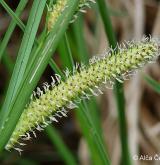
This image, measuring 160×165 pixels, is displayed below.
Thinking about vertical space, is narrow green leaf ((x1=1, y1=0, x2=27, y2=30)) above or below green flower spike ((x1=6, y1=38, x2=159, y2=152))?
above

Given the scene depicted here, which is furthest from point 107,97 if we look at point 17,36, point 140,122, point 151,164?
point 17,36

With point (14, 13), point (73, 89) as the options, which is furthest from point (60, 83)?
point (14, 13)

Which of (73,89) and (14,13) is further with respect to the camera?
(14,13)

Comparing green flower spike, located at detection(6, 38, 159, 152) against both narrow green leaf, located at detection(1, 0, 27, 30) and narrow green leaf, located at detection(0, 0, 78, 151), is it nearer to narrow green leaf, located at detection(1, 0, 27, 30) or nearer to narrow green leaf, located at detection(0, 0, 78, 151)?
narrow green leaf, located at detection(0, 0, 78, 151)

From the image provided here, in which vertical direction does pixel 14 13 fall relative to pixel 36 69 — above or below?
above

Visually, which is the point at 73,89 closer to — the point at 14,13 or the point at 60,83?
the point at 60,83

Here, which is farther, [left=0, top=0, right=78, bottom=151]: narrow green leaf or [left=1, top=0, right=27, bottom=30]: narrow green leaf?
[left=1, top=0, right=27, bottom=30]: narrow green leaf

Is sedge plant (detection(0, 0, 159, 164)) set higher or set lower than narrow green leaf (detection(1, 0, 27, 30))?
lower

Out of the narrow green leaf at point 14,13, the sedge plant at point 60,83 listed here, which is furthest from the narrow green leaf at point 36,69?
the narrow green leaf at point 14,13

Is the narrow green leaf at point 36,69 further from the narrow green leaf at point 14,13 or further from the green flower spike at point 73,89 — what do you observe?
the narrow green leaf at point 14,13

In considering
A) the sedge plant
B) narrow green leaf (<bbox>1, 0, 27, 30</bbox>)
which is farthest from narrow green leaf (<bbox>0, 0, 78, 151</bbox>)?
narrow green leaf (<bbox>1, 0, 27, 30</bbox>)

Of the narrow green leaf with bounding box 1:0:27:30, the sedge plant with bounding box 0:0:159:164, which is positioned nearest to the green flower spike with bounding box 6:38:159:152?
the sedge plant with bounding box 0:0:159:164
